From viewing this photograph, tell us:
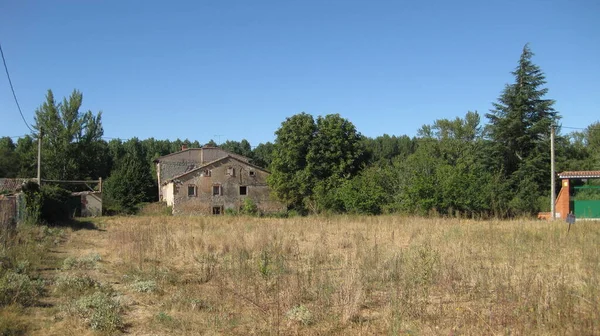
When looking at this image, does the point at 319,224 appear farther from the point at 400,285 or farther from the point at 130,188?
the point at 130,188

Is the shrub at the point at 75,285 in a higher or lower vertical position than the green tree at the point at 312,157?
lower

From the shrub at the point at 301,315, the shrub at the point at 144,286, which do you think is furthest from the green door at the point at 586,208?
the shrub at the point at 144,286

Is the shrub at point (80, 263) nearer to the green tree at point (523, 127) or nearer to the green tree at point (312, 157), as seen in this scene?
the green tree at point (312, 157)

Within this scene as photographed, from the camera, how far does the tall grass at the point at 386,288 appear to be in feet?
15.8

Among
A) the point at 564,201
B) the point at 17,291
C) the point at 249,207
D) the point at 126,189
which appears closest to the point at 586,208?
the point at 564,201

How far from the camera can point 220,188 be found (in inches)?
1716

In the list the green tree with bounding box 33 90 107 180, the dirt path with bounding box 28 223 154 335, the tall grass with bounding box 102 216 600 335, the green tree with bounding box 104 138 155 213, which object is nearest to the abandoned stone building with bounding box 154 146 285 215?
the green tree with bounding box 104 138 155 213

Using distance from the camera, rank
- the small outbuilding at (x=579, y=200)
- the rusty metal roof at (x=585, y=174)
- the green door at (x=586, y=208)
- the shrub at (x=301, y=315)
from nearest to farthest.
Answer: the shrub at (x=301, y=315) → the green door at (x=586, y=208) → the small outbuilding at (x=579, y=200) → the rusty metal roof at (x=585, y=174)

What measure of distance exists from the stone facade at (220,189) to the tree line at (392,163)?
3.60m

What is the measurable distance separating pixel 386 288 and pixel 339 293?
1191mm

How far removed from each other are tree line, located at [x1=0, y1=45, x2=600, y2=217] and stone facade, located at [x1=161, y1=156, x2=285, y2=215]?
3.60 m

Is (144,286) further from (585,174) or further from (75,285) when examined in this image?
(585,174)

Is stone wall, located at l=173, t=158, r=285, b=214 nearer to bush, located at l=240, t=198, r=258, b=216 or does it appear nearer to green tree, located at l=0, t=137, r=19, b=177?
bush, located at l=240, t=198, r=258, b=216

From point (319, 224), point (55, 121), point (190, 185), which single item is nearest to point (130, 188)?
point (190, 185)
